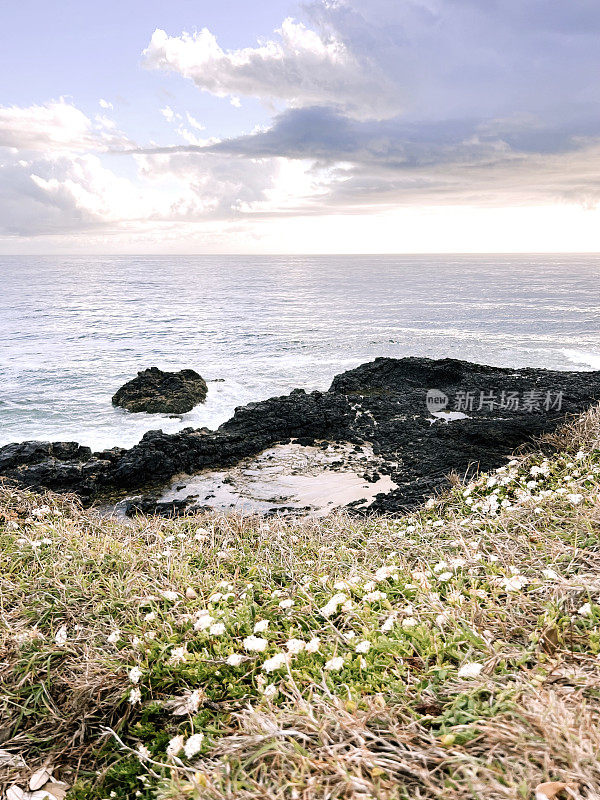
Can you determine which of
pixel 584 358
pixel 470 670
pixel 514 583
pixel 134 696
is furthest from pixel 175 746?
pixel 584 358

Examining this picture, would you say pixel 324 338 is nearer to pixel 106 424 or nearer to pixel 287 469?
pixel 106 424

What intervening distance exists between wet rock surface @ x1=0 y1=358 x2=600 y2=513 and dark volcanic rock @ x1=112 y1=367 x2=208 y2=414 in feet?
15.3

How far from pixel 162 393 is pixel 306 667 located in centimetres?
2109

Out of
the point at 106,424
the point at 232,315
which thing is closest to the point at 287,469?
the point at 106,424

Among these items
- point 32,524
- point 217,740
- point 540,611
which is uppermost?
point 540,611

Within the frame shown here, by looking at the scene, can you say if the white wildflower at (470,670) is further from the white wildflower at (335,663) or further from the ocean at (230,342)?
the ocean at (230,342)

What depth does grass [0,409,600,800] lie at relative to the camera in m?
2.46

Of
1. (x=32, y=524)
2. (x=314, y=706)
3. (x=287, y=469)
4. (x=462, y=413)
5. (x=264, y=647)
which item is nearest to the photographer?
(x=314, y=706)

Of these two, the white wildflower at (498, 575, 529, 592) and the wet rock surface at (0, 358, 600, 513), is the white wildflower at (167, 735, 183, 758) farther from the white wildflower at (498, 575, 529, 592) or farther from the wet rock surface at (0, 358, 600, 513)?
the wet rock surface at (0, 358, 600, 513)

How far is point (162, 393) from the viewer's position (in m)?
23.5

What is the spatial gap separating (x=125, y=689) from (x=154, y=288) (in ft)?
341

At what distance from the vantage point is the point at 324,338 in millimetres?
43281

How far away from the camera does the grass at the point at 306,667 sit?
8.09 feet

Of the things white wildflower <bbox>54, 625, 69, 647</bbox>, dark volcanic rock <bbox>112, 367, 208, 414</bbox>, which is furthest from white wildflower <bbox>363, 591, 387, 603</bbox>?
dark volcanic rock <bbox>112, 367, 208, 414</bbox>
